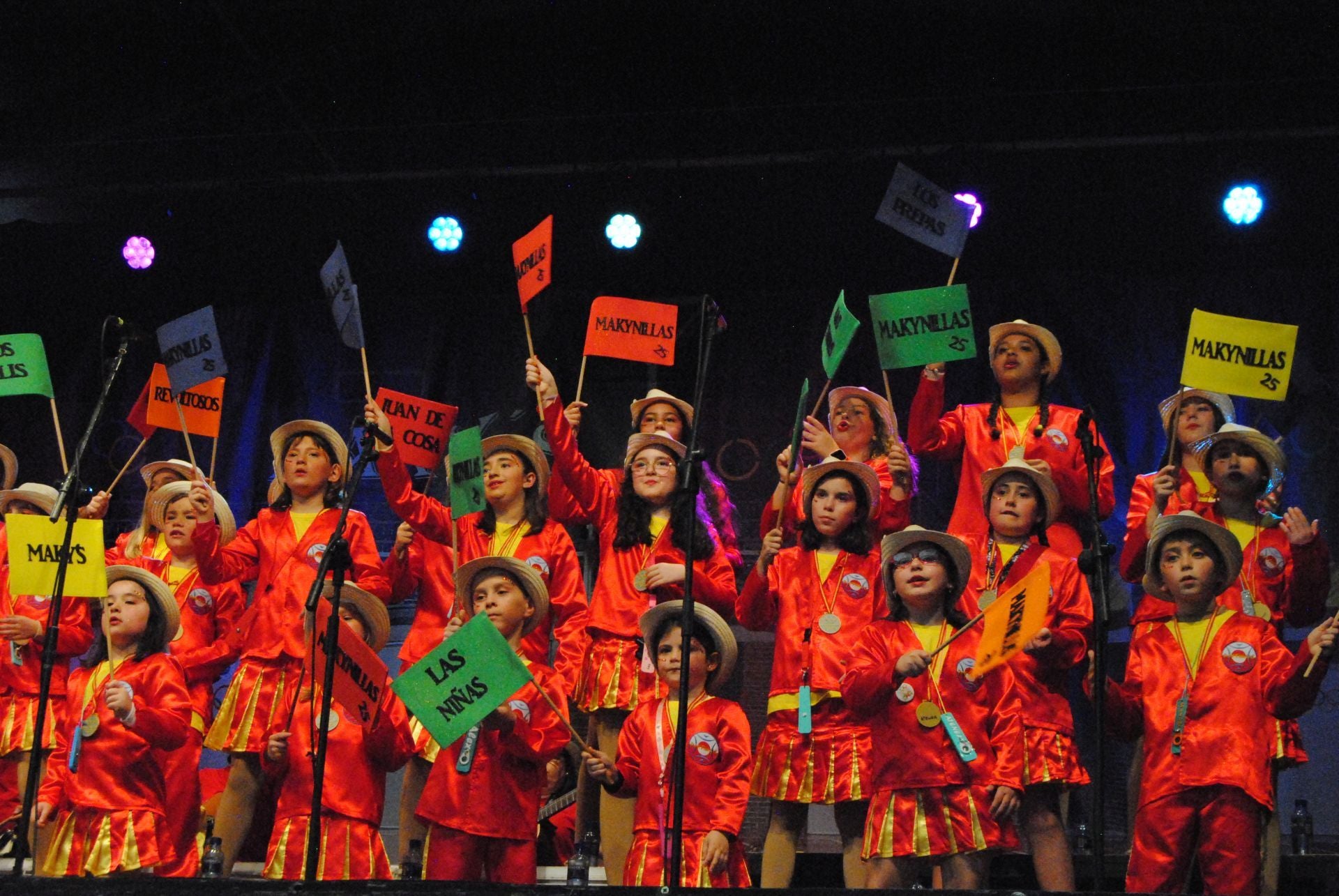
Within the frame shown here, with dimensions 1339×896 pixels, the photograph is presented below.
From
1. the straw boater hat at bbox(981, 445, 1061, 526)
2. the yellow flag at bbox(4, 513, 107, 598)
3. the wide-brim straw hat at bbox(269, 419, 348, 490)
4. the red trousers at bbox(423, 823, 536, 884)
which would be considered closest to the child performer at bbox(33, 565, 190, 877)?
the yellow flag at bbox(4, 513, 107, 598)

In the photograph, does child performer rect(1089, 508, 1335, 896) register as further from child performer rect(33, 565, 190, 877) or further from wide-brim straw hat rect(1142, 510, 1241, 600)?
child performer rect(33, 565, 190, 877)

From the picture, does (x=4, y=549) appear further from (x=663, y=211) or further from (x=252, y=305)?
(x=663, y=211)

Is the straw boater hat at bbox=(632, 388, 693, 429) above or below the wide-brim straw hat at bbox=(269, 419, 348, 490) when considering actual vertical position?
above

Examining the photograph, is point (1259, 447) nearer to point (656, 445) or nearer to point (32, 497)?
point (656, 445)

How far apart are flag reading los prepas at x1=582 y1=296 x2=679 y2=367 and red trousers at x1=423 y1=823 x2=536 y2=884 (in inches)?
80.9

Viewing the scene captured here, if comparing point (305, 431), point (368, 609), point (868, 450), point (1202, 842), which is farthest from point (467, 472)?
point (1202, 842)

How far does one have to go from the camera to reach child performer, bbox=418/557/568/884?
4.76 meters

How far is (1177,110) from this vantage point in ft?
21.4

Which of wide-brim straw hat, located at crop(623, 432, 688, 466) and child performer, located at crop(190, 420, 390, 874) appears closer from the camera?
child performer, located at crop(190, 420, 390, 874)

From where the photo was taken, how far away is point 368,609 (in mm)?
5285

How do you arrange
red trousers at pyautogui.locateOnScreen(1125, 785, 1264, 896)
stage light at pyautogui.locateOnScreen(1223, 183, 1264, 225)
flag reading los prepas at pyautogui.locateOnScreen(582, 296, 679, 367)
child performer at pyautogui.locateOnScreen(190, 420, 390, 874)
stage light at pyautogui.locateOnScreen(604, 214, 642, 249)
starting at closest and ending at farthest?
red trousers at pyautogui.locateOnScreen(1125, 785, 1264, 896), child performer at pyautogui.locateOnScreen(190, 420, 390, 874), flag reading los prepas at pyautogui.locateOnScreen(582, 296, 679, 367), stage light at pyautogui.locateOnScreen(1223, 183, 1264, 225), stage light at pyautogui.locateOnScreen(604, 214, 642, 249)

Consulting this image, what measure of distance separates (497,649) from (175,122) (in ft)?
13.8

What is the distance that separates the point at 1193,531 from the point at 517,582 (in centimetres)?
221

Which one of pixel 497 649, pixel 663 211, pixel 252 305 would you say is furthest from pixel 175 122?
pixel 497 649
